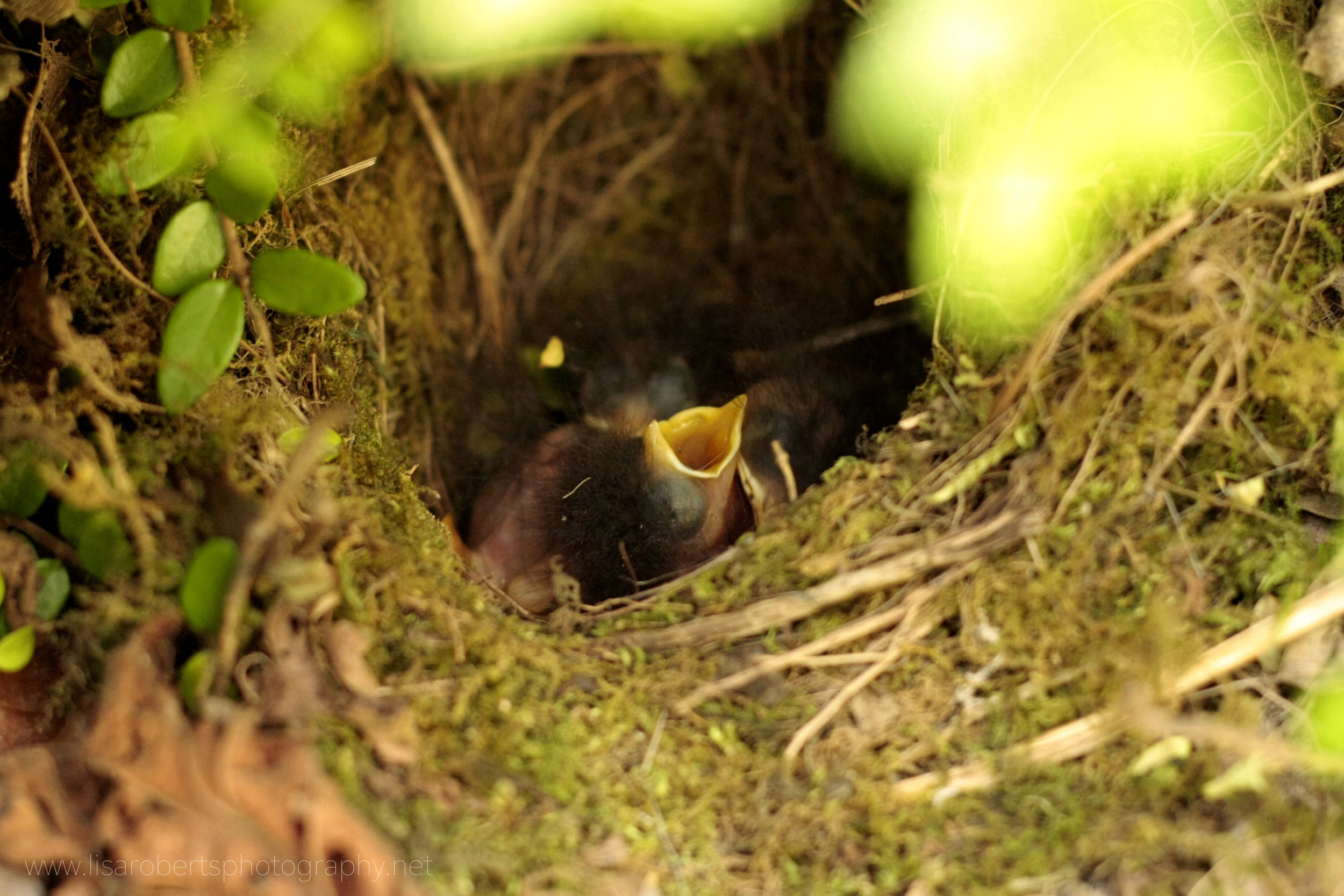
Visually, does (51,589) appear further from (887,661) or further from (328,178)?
(887,661)

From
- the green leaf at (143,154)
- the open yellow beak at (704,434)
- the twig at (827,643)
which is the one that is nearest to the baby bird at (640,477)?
the open yellow beak at (704,434)

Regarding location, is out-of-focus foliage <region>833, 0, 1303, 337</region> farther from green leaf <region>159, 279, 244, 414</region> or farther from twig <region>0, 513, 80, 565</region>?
twig <region>0, 513, 80, 565</region>

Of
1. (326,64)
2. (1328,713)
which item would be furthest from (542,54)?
(1328,713)

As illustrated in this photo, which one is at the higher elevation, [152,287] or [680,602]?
[152,287]

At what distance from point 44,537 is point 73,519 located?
8 cm

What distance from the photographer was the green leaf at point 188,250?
1036mm

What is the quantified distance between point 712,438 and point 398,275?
2.48ft

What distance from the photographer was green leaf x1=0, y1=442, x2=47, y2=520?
95 centimetres

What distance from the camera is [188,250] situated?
3.44ft

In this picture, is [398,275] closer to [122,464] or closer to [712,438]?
[712,438]

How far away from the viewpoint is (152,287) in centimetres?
110

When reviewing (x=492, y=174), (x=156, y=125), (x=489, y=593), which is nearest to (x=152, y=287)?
(x=156, y=125)

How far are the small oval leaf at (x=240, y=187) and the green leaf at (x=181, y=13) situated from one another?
16 centimetres

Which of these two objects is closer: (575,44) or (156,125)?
(156,125)
